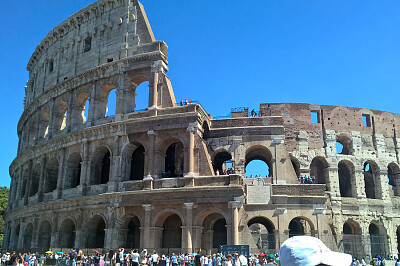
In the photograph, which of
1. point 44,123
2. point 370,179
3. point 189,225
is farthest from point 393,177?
point 44,123

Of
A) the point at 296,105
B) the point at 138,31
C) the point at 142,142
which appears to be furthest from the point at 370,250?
the point at 138,31

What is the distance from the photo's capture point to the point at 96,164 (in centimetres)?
2688

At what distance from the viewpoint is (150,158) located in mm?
24297

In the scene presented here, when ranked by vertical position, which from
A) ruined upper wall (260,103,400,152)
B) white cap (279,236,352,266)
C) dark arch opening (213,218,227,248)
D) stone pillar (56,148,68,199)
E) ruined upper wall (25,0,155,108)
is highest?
ruined upper wall (25,0,155,108)

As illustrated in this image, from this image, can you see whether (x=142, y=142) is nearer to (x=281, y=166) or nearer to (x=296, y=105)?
(x=281, y=166)

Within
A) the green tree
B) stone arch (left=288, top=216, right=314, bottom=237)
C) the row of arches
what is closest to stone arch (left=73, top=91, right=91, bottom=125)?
the row of arches

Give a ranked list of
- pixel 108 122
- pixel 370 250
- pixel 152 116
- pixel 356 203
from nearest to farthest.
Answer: pixel 370 250, pixel 152 116, pixel 108 122, pixel 356 203

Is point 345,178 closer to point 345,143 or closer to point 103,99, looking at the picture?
point 345,143

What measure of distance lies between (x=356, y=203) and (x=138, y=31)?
19.7 metres

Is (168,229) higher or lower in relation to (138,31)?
lower

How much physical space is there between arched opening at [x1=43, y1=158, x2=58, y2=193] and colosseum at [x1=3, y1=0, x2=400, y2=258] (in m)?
0.08

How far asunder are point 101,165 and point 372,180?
2064 cm

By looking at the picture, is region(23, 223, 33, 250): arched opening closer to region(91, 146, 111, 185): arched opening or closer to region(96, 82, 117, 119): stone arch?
region(91, 146, 111, 185): arched opening

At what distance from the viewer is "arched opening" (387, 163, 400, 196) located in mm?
30688
